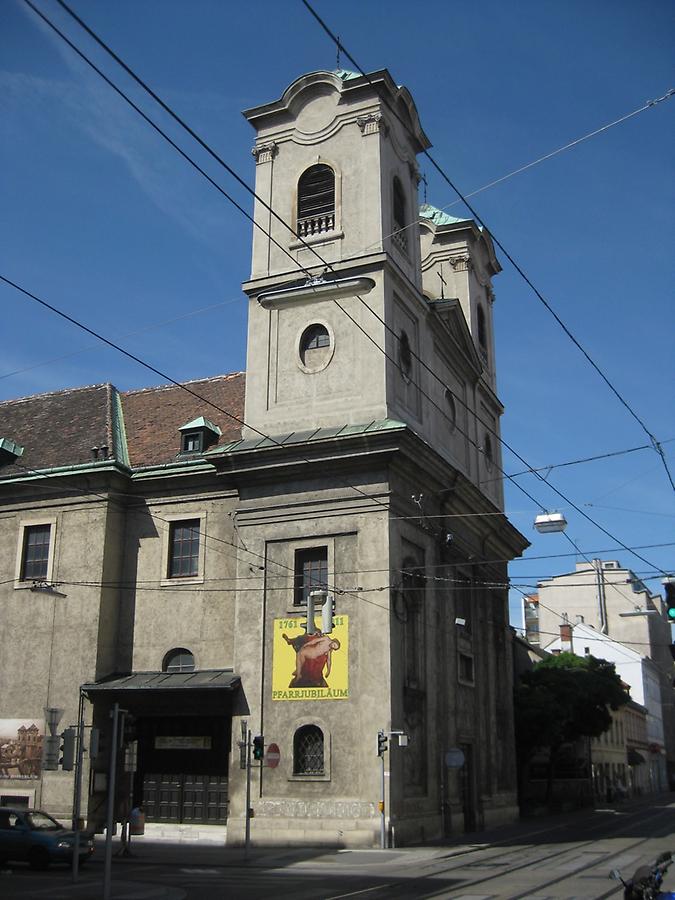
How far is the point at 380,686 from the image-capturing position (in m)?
26.5

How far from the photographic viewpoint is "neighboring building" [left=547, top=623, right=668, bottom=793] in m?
66.4

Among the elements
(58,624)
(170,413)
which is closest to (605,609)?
(170,413)

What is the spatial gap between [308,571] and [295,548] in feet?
2.54

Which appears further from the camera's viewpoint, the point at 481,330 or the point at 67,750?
the point at 481,330

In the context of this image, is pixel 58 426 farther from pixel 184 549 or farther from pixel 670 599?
pixel 670 599

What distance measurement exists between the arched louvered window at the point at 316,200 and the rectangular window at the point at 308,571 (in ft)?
34.9

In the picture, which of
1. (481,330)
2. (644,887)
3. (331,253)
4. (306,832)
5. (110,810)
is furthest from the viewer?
(481,330)

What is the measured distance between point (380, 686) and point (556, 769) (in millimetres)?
29974

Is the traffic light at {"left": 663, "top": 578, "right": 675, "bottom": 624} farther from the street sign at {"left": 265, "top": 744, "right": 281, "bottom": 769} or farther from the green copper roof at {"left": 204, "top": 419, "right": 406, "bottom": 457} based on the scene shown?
the street sign at {"left": 265, "top": 744, "right": 281, "bottom": 769}

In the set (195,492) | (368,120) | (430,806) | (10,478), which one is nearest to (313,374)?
(195,492)

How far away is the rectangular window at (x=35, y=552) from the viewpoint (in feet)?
105

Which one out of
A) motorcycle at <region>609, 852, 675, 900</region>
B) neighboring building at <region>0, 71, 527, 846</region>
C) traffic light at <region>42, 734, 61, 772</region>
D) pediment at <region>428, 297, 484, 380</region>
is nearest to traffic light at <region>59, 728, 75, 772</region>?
traffic light at <region>42, 734, 61, 772</region>

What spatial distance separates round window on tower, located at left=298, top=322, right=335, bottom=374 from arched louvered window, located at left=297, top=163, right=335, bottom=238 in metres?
3.54

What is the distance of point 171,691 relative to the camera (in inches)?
1135
